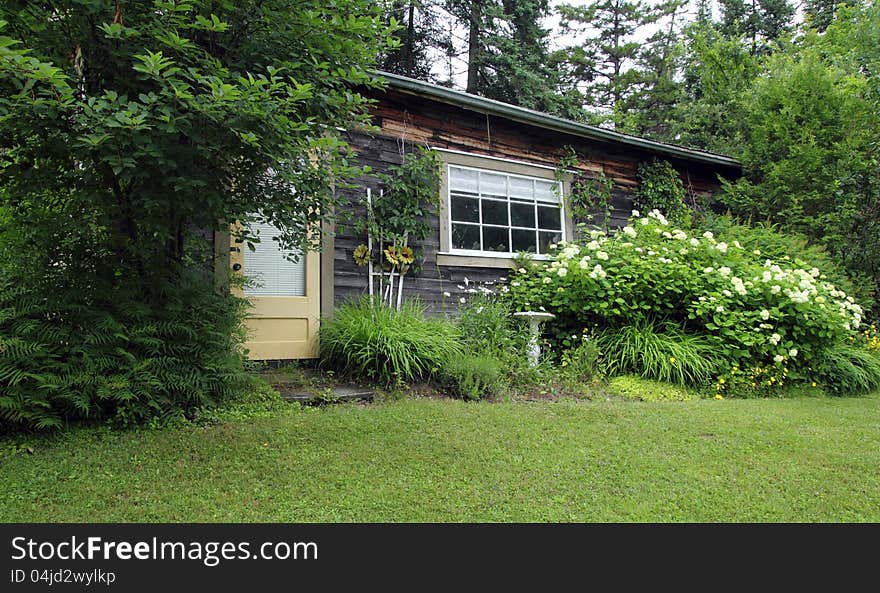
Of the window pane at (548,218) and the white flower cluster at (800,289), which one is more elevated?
the window pane at (548,218)

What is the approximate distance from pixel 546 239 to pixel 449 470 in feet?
16.4

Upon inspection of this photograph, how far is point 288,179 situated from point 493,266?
3.73 metres

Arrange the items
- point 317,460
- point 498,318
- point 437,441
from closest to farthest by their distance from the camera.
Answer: point 317,460, point 437,441, point 498,318

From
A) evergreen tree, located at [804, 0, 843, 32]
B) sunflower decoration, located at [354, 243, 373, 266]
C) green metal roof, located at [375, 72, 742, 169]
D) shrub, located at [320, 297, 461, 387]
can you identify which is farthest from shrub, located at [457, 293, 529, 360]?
evergreen tree, located at [804, 0, 843, 32]

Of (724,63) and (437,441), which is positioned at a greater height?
(724,63)

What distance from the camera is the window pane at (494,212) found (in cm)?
716

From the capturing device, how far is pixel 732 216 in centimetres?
941

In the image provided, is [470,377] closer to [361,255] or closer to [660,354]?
[361,255]

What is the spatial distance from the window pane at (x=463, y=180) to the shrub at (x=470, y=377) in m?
2.60

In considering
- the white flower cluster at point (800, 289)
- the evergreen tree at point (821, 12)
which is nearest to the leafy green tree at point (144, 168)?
the white flower cluster at point (800, 289)

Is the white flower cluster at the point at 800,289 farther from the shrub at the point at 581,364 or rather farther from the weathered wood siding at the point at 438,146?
the weathered wood siding at the point at 438,146

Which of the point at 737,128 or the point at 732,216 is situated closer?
the point at 732,216
